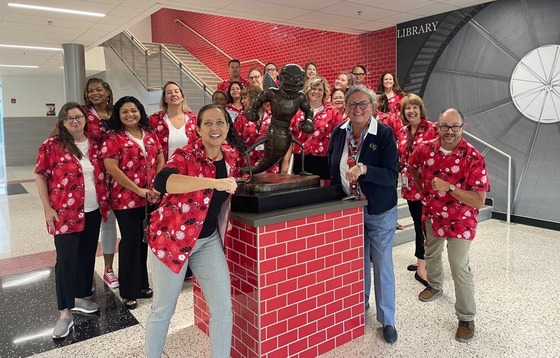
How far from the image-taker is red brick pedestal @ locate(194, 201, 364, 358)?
2.24m

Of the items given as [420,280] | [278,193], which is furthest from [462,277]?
[278,193]

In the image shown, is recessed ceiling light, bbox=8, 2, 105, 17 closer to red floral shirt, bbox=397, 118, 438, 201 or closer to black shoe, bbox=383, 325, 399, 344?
red floral shirt, bbox=397, 118, 438, 201

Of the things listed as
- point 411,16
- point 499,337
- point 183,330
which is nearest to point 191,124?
point 183,330

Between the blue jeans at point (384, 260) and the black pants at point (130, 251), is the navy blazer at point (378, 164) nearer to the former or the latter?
the blue jeans at point (384, 260)

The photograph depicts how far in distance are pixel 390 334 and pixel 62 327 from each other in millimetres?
2118

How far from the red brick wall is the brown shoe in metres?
A: 5.25

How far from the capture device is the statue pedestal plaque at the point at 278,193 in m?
2.29

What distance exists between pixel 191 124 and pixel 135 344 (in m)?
1.72

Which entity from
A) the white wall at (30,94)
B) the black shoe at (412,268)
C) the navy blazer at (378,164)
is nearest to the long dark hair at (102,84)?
the navy blazer at (378,164)

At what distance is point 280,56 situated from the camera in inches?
364

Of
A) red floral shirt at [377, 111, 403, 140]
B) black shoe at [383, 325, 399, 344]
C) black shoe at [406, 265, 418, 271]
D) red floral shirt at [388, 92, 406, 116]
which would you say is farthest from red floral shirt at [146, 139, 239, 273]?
red floral shirt at [388, 92, 406, 116]

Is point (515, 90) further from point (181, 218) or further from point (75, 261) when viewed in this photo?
point (75, 261)

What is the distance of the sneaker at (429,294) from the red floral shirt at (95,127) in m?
2.66

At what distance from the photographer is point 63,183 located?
2775 mm
